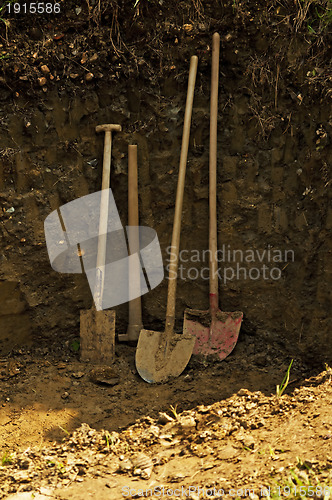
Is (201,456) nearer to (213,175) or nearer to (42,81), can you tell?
(213,175)

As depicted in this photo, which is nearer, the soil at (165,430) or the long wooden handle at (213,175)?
the soil at (165,430)

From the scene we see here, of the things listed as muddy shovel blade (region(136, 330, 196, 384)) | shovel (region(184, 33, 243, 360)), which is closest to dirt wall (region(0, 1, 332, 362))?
shovel (region(184, 33, 243, 360))

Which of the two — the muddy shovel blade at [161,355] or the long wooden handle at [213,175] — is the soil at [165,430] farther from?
the long wooden handle at [213,175]

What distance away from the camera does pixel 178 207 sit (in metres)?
3.37

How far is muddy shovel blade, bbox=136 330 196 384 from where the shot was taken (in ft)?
10.7

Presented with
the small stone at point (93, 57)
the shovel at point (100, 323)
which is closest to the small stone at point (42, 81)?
the small stone at point (93, 57)

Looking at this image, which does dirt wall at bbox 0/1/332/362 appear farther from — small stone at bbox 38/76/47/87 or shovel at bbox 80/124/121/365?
shovel at bbox 80/124/121/365

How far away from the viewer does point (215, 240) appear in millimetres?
3432

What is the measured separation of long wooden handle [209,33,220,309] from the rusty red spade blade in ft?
0.28

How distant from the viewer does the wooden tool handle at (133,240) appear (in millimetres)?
3365

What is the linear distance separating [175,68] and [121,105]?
443 mm

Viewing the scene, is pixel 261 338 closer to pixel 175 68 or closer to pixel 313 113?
pixel 313 113

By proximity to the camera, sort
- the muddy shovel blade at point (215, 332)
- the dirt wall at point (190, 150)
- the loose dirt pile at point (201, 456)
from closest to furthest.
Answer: the loose dirt pile at point (201, 456)
the dirt wall at point (190, 150)
the muddy shovel blade at point (215, 332)

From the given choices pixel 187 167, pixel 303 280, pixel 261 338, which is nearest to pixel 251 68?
pixel 187 167
